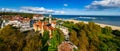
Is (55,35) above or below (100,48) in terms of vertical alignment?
above

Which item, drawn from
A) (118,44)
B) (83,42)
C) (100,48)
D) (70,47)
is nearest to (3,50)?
(83,42)

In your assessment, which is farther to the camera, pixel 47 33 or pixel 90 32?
pixel 90 32

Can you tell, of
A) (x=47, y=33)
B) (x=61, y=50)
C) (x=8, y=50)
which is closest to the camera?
(x=61, y=50)

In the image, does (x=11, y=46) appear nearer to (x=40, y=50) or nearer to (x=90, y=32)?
(x=40, y=50)

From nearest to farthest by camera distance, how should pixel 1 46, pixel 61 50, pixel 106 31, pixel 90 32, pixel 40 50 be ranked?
1. pixel 61 50
2. pixel 40 50
3. pixel 1 46
4. pixel 90 32
5. pixel 106 31

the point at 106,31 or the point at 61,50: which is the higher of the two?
the point at 61,50

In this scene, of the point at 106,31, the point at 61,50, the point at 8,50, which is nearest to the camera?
the point at 61,50

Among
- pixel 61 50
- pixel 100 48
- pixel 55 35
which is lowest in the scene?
pixel 100 48

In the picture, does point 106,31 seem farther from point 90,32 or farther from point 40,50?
point 40,50

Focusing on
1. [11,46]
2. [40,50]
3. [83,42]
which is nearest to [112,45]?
[83,42]
